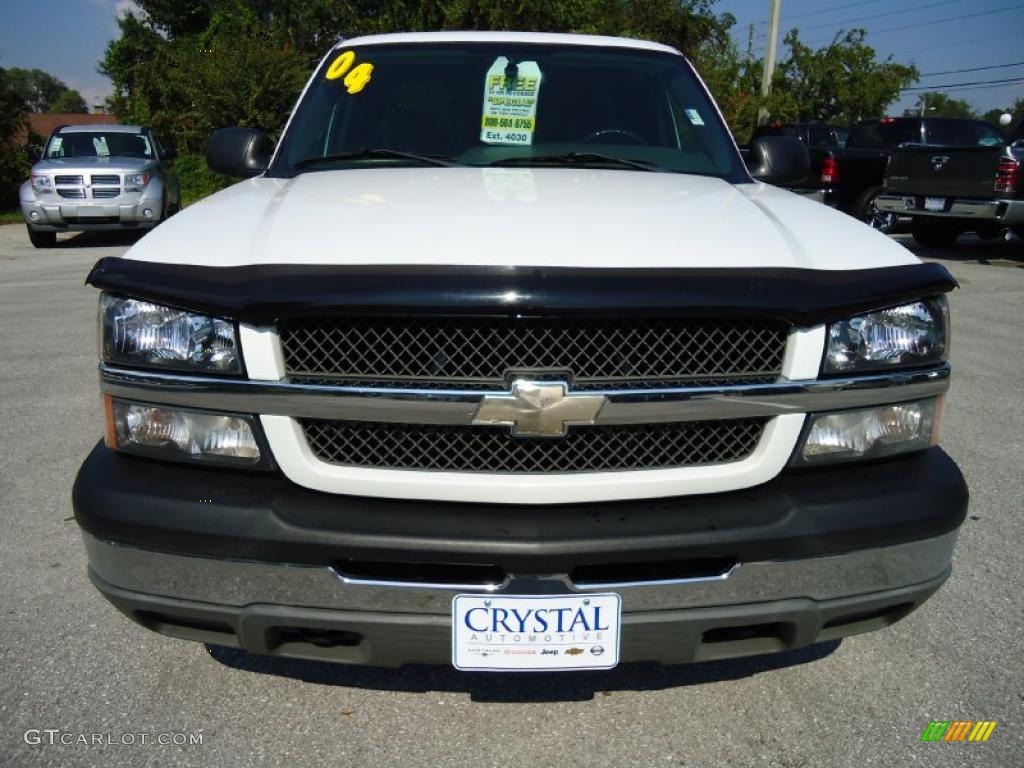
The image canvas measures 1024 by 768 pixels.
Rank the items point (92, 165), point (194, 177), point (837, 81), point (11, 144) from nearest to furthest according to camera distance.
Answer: point (92, 165)
point (11, 144)
point (194, 177)
point (837, 81)

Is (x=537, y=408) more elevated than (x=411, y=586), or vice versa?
(x=537, y=408)

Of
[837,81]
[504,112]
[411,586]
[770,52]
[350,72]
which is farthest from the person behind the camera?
[837,81]

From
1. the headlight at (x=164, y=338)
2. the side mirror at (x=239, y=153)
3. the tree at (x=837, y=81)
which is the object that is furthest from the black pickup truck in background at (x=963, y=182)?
the tree at (x=837, y=81)

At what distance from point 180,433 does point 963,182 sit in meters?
11.8

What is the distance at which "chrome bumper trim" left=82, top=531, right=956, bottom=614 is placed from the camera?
72.9 inches

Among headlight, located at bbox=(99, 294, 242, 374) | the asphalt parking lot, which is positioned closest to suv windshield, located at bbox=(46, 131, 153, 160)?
the asphalt parking lot

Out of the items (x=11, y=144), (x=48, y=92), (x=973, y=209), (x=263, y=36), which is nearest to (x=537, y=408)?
(x=973, y=209)

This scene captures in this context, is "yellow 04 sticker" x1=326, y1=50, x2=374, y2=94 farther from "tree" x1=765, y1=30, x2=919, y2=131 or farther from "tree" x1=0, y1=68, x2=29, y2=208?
"tree" x1=765, y1=30, x2=919, y2=131

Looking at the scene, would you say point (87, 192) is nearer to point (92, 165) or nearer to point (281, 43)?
point (92, 165)

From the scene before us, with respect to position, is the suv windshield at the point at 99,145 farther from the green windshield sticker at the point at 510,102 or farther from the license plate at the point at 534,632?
the license plate at the point at 534,632

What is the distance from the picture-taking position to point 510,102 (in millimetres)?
3328

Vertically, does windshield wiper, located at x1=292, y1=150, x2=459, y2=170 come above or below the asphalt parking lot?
above

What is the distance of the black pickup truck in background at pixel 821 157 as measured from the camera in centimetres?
1403

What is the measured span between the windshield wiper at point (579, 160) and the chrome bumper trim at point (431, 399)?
4.65 ft
